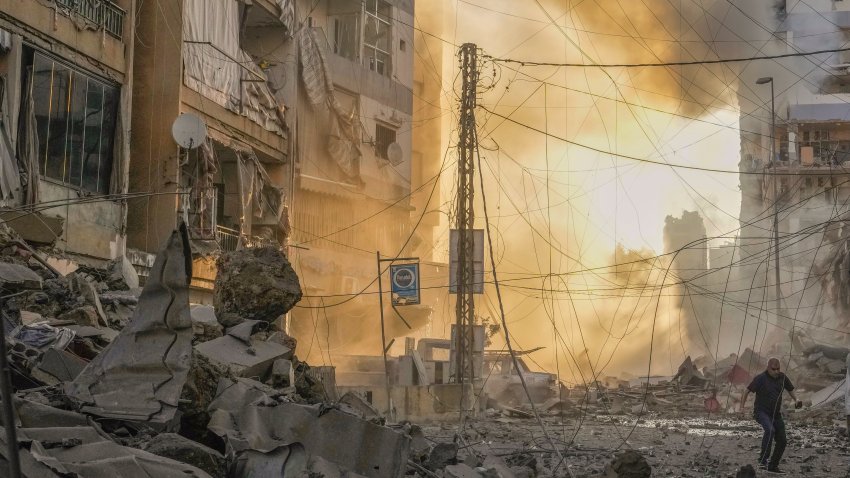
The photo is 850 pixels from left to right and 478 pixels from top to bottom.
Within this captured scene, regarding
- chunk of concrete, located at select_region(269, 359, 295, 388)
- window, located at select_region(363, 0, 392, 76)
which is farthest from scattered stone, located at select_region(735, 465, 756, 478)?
window, located at select_region(363, 0, 392, 76)

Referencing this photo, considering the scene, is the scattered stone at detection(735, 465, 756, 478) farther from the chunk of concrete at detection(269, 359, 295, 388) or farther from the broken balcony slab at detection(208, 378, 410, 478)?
the chunk of concrete at detection(269, 359, 295, 388)

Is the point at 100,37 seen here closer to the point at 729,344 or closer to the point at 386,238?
the point at 386,238

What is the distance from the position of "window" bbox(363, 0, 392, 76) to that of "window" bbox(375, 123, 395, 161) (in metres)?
1.99

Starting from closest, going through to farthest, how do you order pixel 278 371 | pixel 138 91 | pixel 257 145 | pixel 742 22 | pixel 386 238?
pixel 278 371, pixel 138 91, pixel 257 145, pixel 386 238, pixel 742 22

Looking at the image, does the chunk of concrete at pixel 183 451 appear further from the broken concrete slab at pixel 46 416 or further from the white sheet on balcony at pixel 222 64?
the white sheet on balcony at pixel 222 64

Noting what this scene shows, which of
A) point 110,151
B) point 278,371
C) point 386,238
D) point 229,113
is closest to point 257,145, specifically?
point 229,113

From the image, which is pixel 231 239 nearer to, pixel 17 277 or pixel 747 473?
pixel 17 277

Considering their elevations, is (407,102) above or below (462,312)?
above

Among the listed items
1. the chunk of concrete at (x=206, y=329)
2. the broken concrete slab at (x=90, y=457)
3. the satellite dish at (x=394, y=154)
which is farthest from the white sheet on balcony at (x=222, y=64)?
the broken concrete slab at (x=90, y=457)

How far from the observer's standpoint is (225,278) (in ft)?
44.9

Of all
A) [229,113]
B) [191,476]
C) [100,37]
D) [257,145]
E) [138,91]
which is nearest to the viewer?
[191,476]

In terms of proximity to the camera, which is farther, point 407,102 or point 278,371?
point 407,102

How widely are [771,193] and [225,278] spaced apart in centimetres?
4769

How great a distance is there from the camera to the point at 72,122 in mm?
19547
